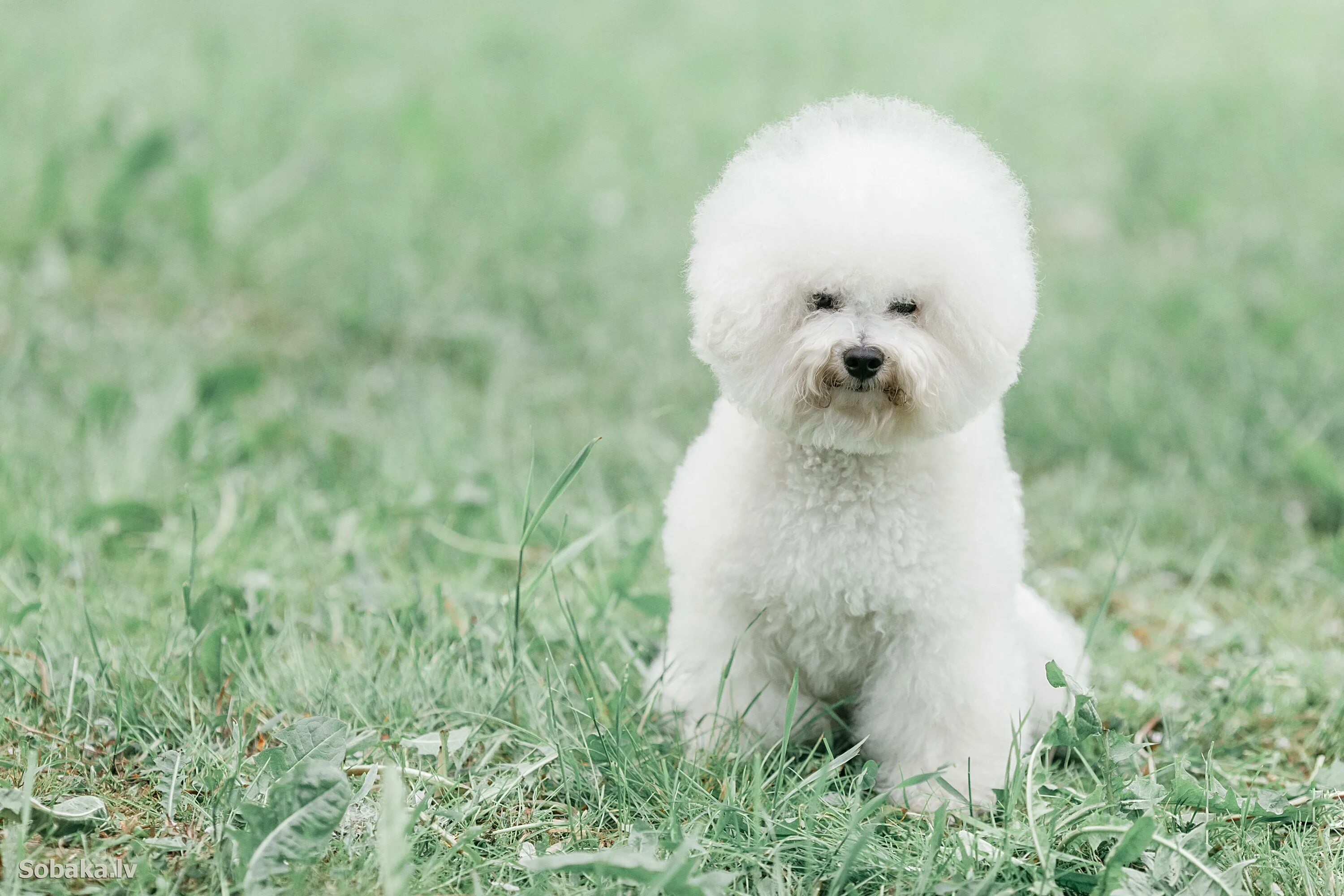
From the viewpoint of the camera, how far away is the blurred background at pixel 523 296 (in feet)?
11.2

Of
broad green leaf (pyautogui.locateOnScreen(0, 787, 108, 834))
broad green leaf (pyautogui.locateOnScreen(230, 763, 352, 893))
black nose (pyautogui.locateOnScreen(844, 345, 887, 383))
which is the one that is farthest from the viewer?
black nose (pyautogui.locateOnScreen(844, 345, 887, 383))

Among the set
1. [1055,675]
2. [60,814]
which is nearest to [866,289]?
[1055,675]

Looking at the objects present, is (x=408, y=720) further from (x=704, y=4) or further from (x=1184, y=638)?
(x=704, y=4)

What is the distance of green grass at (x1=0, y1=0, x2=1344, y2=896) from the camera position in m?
2.21

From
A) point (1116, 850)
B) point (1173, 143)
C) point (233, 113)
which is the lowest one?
point (1116, 850)

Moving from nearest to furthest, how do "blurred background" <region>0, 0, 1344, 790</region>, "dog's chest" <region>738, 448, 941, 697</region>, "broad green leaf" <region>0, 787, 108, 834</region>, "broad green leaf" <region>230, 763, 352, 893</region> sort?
1. "broad green leaf" <region>230, 763, 352, 893</region>
2. "broad green leaf" <region>0, 787, 108, 834</region>
3. "dog's chest" <region>738, 448, 941, 697</region>
4. "blurred background" <region>0, 0, 1344, 790</region>

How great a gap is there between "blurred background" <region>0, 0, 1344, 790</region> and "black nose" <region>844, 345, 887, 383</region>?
37.9 inches

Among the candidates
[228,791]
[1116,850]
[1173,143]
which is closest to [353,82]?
[1173,143]

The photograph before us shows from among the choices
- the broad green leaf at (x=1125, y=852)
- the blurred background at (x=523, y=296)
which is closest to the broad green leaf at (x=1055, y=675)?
the broad green leaf at (x=1125, y=852)

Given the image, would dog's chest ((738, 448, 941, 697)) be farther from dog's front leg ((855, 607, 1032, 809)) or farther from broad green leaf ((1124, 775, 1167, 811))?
broad green leaf ((1124, 775, 1167, 811))

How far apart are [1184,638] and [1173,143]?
4.10 meters

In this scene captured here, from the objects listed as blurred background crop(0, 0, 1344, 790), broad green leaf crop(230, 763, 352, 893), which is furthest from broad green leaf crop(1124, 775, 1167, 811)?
broad green leaf crop(230, 763, 352, 893)

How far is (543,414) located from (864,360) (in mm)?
2373

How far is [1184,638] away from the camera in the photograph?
3270 mm
